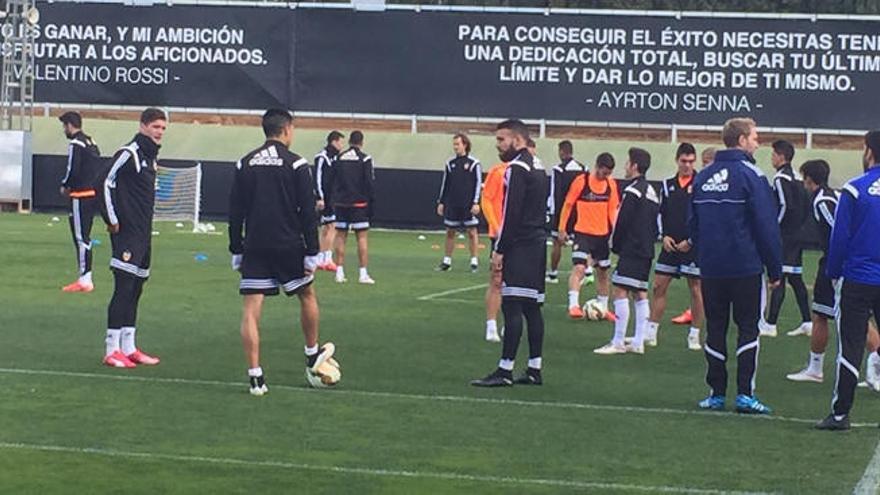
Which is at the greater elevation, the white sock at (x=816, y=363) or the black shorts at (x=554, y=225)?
the black shorts at (x=554, y=225)

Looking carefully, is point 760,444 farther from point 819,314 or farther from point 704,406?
point 819,314

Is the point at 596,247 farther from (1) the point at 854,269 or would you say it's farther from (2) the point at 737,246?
(1) the point at 854,269

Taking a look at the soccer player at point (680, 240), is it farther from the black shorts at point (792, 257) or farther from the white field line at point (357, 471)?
the white field line at point (357, 471)

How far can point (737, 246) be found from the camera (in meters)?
12.0

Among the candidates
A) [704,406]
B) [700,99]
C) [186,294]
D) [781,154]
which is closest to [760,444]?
[704,406]

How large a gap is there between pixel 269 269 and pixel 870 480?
15.3ft

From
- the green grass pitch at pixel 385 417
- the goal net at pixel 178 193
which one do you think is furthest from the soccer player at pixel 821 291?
the goal net at pixel 178 193

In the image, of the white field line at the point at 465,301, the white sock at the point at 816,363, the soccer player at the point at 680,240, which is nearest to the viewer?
the white sock at the point at 816,363

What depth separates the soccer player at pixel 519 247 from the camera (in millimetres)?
13172

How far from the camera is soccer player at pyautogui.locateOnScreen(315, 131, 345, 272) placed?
23.8 m

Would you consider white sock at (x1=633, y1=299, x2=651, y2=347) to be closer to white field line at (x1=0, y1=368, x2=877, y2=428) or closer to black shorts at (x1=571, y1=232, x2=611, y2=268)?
black shorts at (x1=571, y1=232, x2=611, y2=268)

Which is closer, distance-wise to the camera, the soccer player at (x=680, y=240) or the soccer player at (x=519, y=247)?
the soccer player at (x=519, y=247)

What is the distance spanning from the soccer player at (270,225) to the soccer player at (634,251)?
14.3 ft

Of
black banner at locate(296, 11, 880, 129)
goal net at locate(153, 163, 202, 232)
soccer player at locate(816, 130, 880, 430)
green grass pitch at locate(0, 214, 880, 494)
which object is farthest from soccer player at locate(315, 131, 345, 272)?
soccer player at locate(816, 130, 880, 430)
